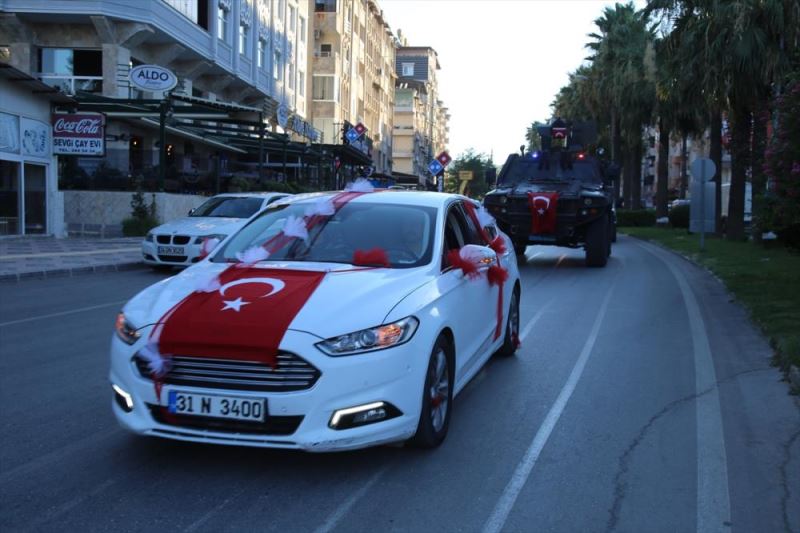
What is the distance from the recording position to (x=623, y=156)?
2111 inches

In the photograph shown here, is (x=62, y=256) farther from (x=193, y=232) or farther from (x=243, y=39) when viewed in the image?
(x=243, y=39)

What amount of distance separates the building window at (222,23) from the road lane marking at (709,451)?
3072 centimetres

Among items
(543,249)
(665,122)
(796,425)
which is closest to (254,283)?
(796,425)

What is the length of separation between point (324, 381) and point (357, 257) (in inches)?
56.4

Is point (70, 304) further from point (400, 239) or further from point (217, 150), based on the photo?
point (217, 150)

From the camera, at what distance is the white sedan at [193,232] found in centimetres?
1503

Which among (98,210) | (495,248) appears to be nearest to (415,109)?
(98,210)

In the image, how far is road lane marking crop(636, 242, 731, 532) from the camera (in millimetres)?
4035

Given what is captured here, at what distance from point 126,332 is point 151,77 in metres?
22.3

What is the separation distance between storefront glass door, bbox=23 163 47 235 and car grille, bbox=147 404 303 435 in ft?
64.6

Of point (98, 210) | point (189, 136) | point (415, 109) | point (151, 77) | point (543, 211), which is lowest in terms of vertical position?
point (98, 210)

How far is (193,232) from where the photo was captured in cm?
1516

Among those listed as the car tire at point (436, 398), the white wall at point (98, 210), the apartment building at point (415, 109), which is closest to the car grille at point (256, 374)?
the car tire at point (436, 398)

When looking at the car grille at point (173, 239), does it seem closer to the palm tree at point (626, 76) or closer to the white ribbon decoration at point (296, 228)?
the white ribbon decoration at point (296, 228)
